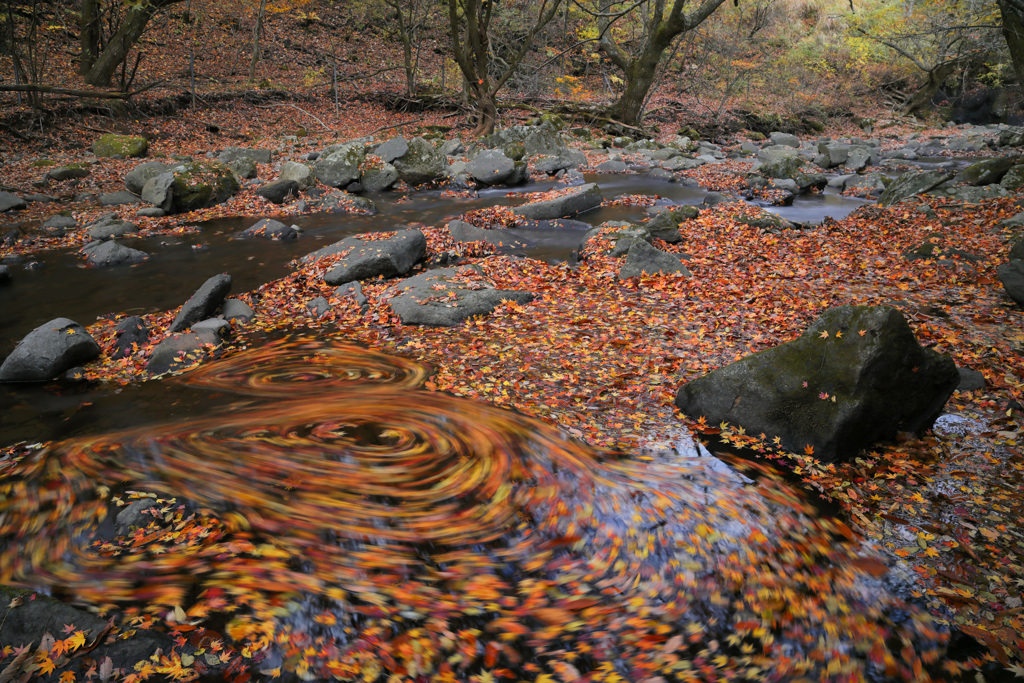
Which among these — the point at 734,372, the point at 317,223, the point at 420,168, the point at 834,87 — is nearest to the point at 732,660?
the point at 734,372

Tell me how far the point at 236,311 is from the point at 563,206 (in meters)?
8.18

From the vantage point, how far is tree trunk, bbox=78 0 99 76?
1988 centimetres

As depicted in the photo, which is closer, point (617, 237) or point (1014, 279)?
point (1014, 279)

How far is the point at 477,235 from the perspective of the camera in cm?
1129

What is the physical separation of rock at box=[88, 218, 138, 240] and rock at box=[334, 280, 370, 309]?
624 cm

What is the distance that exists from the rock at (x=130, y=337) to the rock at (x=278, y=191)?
8346 mm

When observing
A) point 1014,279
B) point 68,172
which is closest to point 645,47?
point 1014,279

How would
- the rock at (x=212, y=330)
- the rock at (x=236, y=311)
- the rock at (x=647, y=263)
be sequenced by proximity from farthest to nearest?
the rock at (x=647, y=263) → the rock at (x=236, y=311) → the rock at (x=212, y=330)

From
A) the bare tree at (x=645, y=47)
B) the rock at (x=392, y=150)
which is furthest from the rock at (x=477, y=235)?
the bare tree at (x=645, y=47)

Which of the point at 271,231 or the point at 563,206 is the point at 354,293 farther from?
the point at 563,206

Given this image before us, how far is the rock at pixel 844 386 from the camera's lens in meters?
4.74

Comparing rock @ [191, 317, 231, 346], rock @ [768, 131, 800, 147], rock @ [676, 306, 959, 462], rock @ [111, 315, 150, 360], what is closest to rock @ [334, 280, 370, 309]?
rock @ [191, 317, 231, 346]

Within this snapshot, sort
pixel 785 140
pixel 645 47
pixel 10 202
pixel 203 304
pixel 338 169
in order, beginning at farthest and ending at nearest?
pixel 785 140 → pixel 645 47 → pixel 338 169 → pixel 10 202 → pixel 203 304

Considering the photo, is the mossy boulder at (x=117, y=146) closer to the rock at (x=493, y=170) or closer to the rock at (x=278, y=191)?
the rock at (x=278, y=191)
